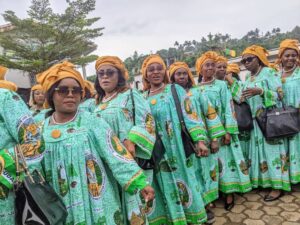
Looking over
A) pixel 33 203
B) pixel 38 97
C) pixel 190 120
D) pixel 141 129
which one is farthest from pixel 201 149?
pixel 38 97

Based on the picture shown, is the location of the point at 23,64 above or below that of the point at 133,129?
above

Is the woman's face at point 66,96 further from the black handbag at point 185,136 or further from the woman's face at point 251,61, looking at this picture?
the woman's face at point 251,61

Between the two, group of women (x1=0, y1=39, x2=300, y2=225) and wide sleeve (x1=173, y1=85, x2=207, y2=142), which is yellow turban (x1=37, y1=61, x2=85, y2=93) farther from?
wide sleeve (x1=173, y1=85, x2=207, y2=142)

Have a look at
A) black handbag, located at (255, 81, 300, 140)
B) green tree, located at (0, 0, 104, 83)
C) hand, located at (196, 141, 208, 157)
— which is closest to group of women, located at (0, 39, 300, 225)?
hand, located at (196, 141, 208, 157)

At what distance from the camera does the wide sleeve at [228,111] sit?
12.6 feet

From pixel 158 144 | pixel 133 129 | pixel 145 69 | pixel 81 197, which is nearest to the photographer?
pixel 81 197

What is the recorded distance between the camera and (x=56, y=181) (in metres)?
1.98

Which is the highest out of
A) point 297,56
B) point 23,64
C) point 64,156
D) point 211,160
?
point 23,64

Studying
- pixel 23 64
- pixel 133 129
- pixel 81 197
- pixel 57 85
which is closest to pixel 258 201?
pixel 133 129

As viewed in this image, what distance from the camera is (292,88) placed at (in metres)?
3.96

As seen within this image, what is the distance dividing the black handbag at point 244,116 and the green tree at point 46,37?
57.1ft

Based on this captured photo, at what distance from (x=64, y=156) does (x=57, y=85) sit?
51 centimetres

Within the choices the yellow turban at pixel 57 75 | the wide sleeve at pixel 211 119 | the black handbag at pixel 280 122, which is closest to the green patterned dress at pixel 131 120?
the yellow turban at pixel 57 75

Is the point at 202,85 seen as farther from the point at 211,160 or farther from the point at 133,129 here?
the point at 133,129
